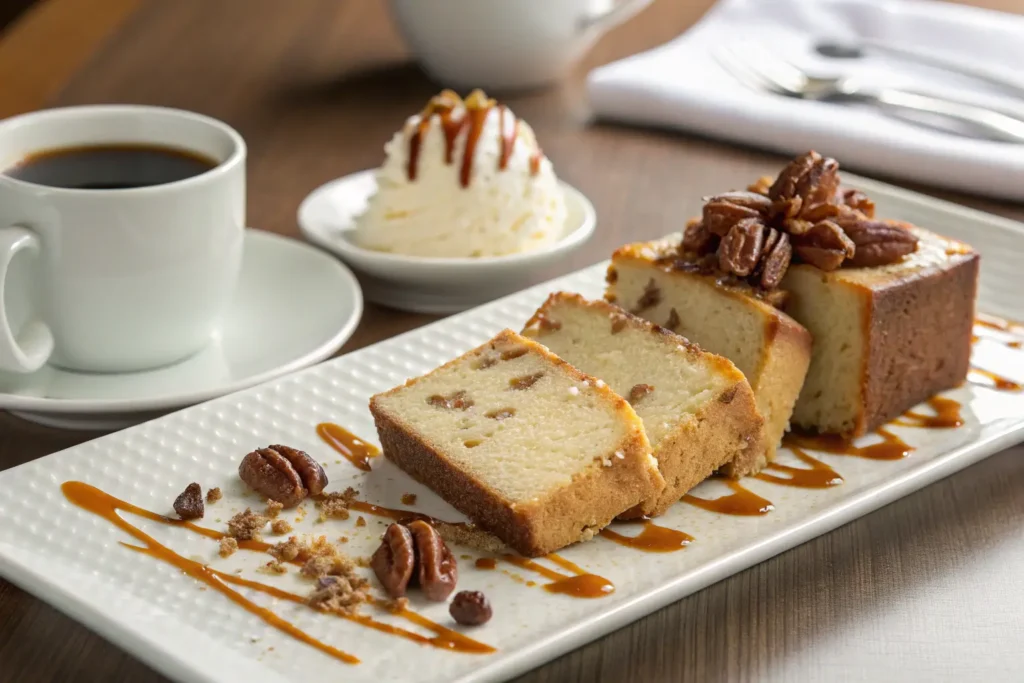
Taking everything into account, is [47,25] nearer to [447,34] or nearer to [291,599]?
[447,34]

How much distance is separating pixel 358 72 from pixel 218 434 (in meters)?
2.55

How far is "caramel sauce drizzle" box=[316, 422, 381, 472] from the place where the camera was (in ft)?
7.06

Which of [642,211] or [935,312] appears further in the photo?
[642,211]

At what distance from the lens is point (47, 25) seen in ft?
15.1

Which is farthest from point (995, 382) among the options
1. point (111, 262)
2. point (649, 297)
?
point (111, 262)

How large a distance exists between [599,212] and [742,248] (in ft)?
3.91

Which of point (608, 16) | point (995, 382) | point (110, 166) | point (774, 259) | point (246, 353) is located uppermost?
point (608, 16)

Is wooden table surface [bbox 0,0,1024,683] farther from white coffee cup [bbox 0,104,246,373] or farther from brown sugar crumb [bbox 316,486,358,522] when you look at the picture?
brown sugar crumb [bbox 316,486,358,522]

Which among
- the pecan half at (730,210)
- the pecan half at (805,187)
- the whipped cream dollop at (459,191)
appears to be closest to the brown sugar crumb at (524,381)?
the pecan half at (730,210)

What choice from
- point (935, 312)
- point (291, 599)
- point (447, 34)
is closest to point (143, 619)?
point (291, 599)

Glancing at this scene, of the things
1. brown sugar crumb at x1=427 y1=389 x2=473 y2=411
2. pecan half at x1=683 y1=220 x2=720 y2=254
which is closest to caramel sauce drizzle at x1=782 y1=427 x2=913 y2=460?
pecan half at x1=683 y1=220 x2=720 y2=254

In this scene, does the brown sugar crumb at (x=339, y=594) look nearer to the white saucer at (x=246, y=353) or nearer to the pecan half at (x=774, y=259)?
the white saucer at (x=246, y=353)

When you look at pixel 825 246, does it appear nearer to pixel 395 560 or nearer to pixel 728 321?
pixel 728 321

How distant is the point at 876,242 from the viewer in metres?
2.30
